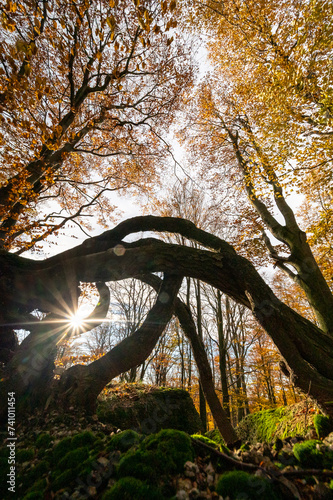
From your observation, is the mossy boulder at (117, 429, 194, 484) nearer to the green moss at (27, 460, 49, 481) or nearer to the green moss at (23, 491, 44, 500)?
the green moss at (23, 491, 44, 500)

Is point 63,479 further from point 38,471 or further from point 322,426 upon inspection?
point 322,426

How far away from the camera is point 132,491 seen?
1.19 meters

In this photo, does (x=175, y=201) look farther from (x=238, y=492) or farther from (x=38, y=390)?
(x=238, y=492)

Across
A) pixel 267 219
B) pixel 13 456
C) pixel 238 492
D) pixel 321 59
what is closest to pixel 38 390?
pixel 13 456

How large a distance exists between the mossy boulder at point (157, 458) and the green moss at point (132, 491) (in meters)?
0.10

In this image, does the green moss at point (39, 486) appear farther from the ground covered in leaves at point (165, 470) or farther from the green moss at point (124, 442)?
the green moss at point (124, 442)

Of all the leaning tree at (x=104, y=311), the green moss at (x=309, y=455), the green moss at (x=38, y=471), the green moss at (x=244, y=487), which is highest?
the leaning tree at (x=104, y=311)

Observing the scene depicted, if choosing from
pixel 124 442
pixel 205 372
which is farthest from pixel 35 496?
pixel 205 372

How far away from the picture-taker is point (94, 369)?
2953mm

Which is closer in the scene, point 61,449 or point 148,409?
point 61,449

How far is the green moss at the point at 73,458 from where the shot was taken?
1.63m

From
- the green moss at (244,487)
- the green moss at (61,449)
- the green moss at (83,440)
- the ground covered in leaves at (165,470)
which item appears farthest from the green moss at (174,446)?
the green moss at (61,449)

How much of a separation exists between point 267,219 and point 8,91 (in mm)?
6464

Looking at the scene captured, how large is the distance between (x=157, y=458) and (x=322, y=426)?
75.2 inches
